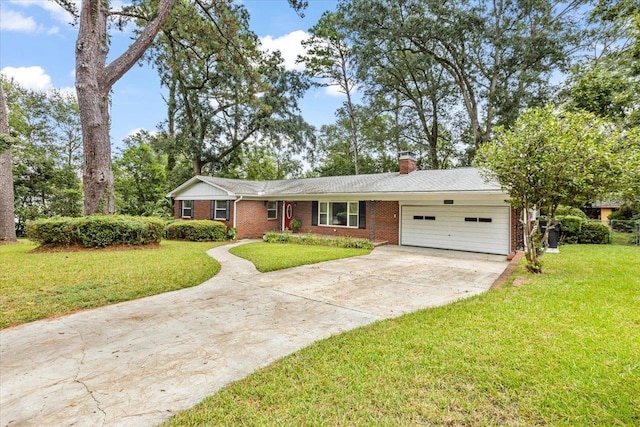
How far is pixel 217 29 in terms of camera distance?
1214 cm

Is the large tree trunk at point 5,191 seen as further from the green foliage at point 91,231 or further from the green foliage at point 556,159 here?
the green foliage at point 556,159

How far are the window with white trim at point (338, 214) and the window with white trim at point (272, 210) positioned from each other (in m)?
2.97

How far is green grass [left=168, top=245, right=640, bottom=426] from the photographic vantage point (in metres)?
2.30

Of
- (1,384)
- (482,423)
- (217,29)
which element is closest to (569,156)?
(482,423)

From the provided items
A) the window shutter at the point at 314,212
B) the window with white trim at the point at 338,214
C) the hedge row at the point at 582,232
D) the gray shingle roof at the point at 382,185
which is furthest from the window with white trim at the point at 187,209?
the hedge row at the point at 582,232

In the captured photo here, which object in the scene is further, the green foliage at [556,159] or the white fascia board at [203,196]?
the white fascia board at [203,196]

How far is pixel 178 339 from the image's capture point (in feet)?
12.7

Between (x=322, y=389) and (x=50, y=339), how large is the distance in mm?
3603

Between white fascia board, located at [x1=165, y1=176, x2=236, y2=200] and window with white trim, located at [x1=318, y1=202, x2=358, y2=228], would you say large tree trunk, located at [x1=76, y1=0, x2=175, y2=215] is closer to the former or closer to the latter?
white fascia board, located at [x1=165, y1=176, x2=236, y2=200]

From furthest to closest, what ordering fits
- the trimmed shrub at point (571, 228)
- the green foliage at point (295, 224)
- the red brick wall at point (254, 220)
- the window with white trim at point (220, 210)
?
the green foliage at point (295, 224), the window with white trim at point (220, 210), the red brick wall at point (254, 220), the trimmed shrub at point (571, 228)

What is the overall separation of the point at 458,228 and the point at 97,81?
13917 mm

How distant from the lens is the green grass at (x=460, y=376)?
2.30 meters

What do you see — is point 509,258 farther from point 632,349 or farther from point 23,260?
point 23,260

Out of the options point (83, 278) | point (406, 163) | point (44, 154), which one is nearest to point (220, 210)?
point (406, 163)
